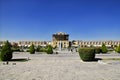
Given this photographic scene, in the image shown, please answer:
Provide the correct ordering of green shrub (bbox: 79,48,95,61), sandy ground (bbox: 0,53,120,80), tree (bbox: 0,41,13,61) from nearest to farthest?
sandy ground (bbox: 0,53,120,80) < tree (bbox: 0,41,13,61) < green shrub (bbox: 79,48,95,61)

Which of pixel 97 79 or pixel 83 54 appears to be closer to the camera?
pixel 97 79

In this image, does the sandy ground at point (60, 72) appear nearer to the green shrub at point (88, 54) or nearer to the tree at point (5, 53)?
the tree at point (5, 53)

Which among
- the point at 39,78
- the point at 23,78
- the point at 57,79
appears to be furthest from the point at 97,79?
the point at 23,78

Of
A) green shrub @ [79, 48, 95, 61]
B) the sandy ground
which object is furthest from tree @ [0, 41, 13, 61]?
green shrub @ [79, 48, 95, 61]

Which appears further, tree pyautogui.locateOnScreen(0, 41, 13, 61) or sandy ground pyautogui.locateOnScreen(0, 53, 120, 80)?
tree pyautogui.locateOnScreen(0, 41, 13, 61)

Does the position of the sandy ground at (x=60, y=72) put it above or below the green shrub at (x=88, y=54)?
below

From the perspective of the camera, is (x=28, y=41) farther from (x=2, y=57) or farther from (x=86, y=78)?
(x=86, y=78)

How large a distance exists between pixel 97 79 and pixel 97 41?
138280 mm

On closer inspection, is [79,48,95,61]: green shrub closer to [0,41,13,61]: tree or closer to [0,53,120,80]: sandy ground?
[0,53,120,80]: sandy ground

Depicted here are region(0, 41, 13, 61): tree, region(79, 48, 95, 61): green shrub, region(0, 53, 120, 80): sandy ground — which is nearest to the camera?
region(0, 53, 120, 80): sandy ground

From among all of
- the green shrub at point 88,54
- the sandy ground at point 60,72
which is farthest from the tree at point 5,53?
the green shrub at point 88,54

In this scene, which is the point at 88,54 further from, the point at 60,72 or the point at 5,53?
the point at 60,72

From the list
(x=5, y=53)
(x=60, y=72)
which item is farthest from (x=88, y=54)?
(x=60, y=72)

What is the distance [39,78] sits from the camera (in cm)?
1009
